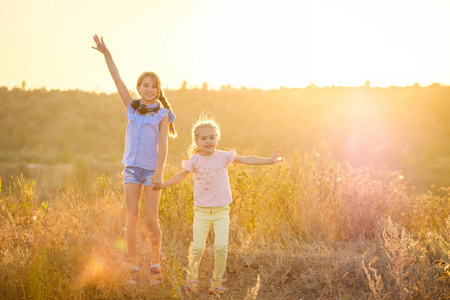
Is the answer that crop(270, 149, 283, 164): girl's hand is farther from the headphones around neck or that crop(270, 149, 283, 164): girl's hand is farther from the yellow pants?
the headphones around neck

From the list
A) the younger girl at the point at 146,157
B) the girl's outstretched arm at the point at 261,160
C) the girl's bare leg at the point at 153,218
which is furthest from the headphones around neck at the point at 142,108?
the girl's outstretched arm at the point at 261,160

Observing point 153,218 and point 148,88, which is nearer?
point 153,218

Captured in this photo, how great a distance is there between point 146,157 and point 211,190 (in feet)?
2.27

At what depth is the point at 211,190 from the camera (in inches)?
163

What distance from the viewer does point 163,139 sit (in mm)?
4328

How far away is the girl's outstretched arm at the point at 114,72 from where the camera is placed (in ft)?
15.0

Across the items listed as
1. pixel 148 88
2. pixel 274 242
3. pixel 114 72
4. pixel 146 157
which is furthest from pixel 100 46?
pixel 274 242

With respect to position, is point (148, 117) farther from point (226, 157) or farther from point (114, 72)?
point (226, 157)

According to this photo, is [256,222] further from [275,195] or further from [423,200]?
[423,200]

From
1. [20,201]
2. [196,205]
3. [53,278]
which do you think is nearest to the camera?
[53,278]

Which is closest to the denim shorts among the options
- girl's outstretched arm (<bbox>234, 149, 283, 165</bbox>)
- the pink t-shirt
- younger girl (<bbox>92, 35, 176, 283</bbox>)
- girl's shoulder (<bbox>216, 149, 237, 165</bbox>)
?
younger girl (<bbox>92, 35, 176, 283</bbox>)

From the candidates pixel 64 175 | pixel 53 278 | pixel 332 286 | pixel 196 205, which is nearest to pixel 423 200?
pixel 332 286

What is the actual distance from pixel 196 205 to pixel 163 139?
0.70m

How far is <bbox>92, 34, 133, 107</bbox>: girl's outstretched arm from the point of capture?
15.0ft
